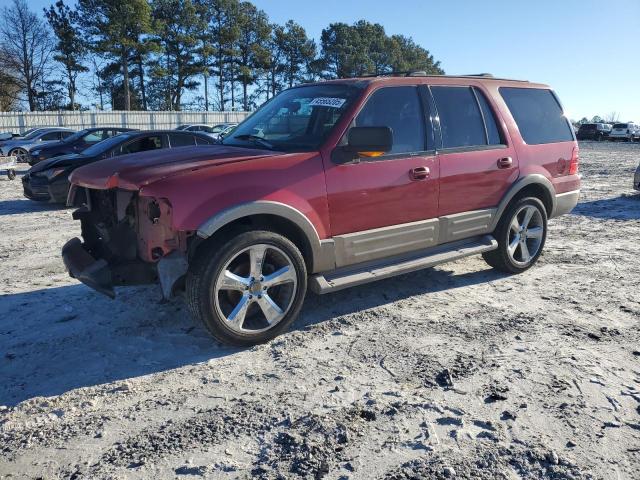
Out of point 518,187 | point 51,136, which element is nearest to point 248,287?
point 518,187

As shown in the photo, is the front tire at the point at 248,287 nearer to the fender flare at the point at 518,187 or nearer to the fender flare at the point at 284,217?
the fender flare at the point at 284,217

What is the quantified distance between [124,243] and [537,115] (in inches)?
180

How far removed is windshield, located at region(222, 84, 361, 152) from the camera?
4.28m

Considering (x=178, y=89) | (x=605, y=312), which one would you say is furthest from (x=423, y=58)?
(x=605, y=312)

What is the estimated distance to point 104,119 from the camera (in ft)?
120

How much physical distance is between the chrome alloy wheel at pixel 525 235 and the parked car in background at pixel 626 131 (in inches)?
1805

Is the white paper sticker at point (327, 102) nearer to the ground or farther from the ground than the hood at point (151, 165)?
farther from the ground

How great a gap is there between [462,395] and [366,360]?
0.73m

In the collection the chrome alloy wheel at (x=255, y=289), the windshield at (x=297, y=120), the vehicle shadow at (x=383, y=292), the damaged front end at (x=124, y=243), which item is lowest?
the vehicle shadow at (x=383, y=292)

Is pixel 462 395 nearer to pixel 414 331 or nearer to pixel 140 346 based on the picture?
pixel 414 331

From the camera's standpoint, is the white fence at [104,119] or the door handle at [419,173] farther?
the white fence at [104,119]

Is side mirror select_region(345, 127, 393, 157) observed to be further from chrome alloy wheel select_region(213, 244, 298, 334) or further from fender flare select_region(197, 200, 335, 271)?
chrome alloy wheel select_region(213, 244, 298, 334)

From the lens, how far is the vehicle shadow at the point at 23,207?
32.7ft

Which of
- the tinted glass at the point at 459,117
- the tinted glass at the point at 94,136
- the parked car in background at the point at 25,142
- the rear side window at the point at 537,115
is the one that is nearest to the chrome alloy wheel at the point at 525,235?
the rear side window at the point at 537,115
